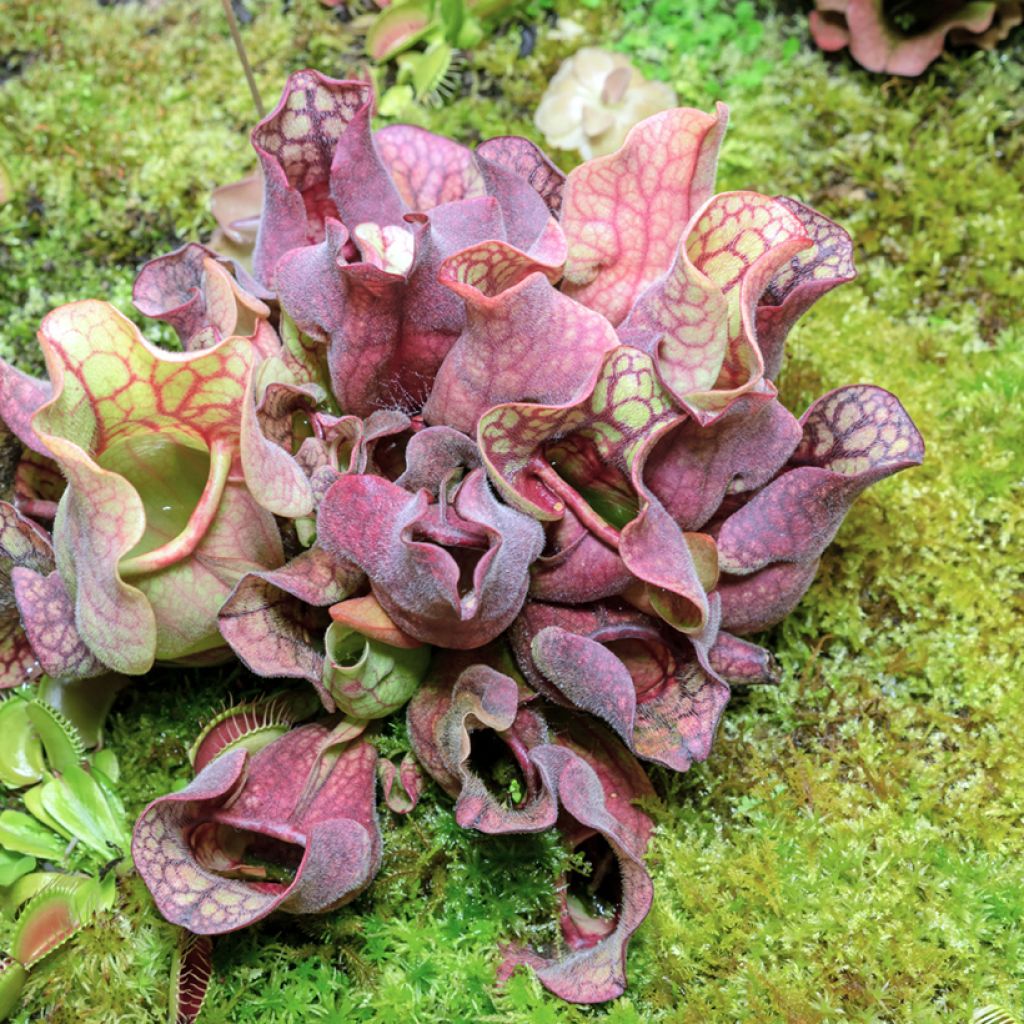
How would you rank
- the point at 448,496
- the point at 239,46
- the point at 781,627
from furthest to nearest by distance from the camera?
1. the point at 239,46
2. the point at 781,627
3. the point at 448,496

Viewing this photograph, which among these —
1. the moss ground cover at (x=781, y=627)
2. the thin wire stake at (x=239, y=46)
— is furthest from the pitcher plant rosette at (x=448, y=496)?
the thin wire stake at (x=239, y=46)

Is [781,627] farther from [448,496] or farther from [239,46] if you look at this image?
[239,46]

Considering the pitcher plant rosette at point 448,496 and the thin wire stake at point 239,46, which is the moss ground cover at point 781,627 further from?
the thin wire stake at point 239,46

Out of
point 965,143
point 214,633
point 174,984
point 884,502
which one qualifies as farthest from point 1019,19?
point 174,984

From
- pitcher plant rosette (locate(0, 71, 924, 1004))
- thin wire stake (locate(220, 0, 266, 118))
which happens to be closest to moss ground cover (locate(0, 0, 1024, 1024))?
pitcher plant rosette (locate(0, 71, 924, 1004))

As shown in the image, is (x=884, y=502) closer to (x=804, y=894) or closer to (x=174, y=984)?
(x=804, y=894)

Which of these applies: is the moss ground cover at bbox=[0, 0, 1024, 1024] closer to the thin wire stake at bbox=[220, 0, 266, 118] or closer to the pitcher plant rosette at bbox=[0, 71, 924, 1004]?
the pitcher plant rosette at bbox=[0, 71, 924, 1004]

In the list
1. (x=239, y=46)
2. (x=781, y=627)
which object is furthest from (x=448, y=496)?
(x=239, y=46)
